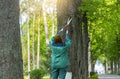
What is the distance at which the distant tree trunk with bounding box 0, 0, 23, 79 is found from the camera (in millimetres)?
6180

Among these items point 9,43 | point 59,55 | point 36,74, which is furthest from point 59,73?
point 36,74

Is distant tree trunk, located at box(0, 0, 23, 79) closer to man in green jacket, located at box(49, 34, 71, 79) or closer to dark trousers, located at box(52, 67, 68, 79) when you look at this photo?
man in green jacket, located at box(49, 34, 71, 79)

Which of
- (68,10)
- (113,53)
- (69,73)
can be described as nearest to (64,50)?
(69,73)

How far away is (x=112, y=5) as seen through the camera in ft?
74.8

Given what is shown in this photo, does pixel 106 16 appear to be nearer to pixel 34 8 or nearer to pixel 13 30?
pixel 13 30

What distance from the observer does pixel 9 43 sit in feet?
20.3

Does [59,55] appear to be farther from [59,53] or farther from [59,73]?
[59,73]

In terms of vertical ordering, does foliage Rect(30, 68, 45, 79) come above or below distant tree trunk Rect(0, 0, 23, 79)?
below

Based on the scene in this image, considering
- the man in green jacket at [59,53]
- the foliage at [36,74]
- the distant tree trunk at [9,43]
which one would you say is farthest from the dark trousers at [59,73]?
the foliage at [36,74]

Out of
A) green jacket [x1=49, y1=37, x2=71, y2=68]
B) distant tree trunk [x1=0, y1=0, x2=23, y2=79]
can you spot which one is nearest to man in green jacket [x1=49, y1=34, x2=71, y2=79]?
green jacket [x1=49, y1=37, x2=71, y2=68]

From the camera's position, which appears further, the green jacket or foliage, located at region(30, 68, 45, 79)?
foliage, located at region(30, 68, 45, 79)

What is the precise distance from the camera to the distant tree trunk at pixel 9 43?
6.18 m

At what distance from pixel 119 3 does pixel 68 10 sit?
10661 millimetres

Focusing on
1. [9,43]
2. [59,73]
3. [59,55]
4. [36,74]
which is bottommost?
[36,74]
